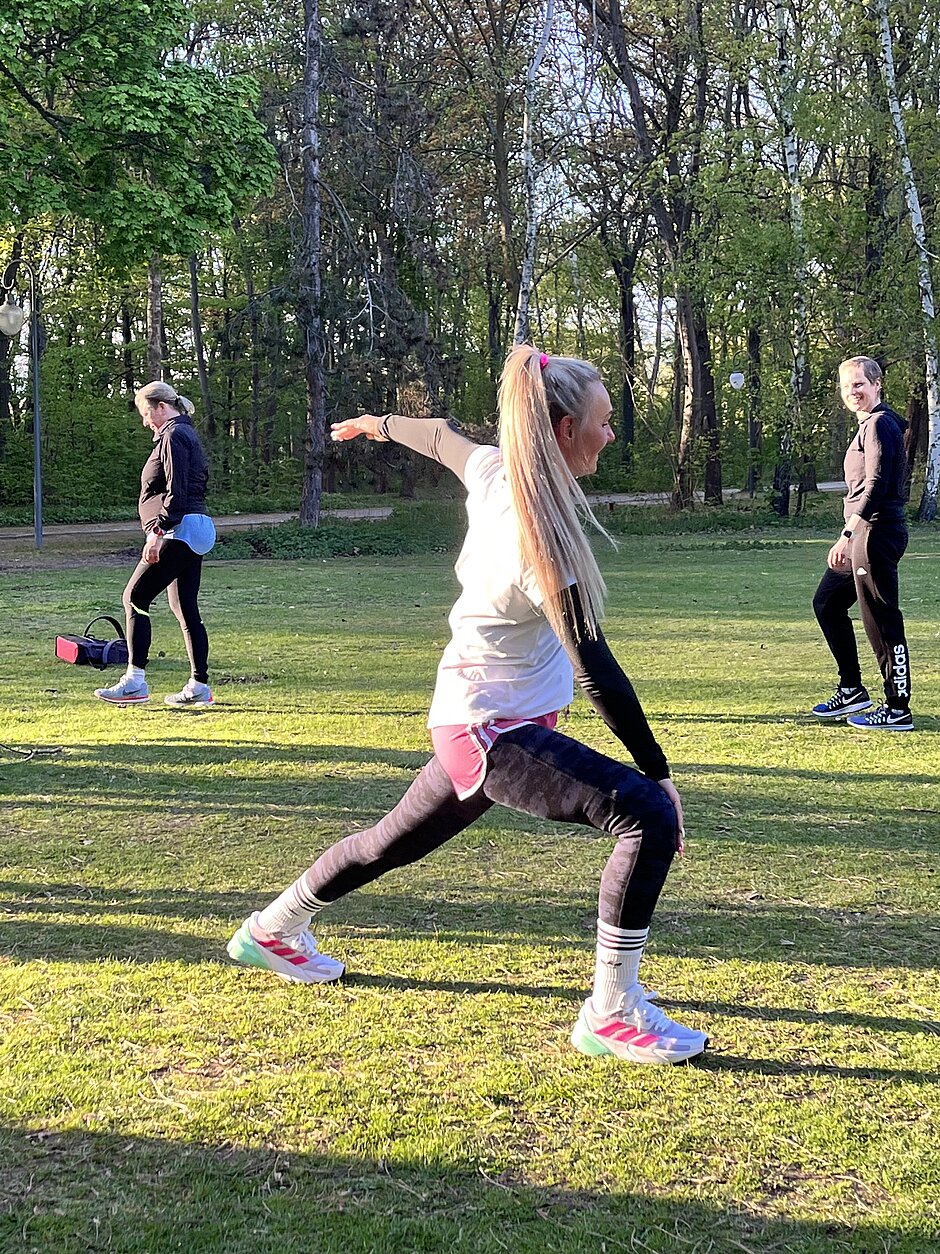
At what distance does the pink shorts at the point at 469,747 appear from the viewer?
3301mm

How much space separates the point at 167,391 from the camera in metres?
8.21

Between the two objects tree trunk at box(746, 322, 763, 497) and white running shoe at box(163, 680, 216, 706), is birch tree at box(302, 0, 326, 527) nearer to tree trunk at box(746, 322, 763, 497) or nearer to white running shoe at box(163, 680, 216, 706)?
tree trunk at box(746, 322, 763, 497)

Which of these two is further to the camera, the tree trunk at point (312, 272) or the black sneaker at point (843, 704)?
the tree trunk at point (312, 272)

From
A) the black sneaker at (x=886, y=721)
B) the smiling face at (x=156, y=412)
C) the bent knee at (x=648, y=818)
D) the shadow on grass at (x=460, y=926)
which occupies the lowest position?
the shadow on grass at (x=460, y=926)

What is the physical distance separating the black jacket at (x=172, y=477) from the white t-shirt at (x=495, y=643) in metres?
5.17

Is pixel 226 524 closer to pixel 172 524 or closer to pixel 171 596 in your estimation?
pixel 171 596

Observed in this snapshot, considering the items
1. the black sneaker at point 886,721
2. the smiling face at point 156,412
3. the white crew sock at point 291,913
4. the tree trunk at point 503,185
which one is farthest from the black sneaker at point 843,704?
the tree trunk at point 503,185

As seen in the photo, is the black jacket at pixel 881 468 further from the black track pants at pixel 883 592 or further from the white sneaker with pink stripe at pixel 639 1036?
the white sneaker with pink stripe at pixel 639 1036

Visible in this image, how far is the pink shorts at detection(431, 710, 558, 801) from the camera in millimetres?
3301

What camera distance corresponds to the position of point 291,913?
12.6 ft

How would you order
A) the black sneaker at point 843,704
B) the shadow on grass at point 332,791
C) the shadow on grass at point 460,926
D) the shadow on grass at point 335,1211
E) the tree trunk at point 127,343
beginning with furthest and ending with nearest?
1. the tree trunk at point 127,343
2. the black sneaker at point 843,704
3. the shadow on grass at point 332,791
4. the shadow on grass at point 460,926
5. the shadow on grass at point 335,1211

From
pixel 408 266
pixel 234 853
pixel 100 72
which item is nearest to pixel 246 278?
pixel 408 266

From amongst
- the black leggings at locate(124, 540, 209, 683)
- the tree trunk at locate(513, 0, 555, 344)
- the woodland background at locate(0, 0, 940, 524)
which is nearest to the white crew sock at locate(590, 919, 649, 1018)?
the black leggings at locate(124, 540, 209, 683)

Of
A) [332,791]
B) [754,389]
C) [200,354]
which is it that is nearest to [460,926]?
[332,791]
